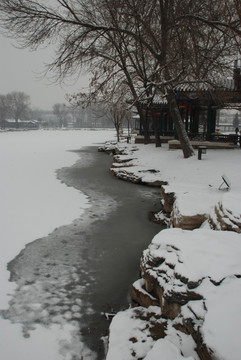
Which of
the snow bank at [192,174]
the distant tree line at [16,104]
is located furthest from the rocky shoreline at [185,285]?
the distant tree line at [16,104]

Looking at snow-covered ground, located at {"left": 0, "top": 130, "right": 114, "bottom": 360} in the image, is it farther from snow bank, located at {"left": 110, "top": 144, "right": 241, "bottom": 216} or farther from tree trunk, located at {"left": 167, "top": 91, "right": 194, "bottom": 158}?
tree trunk, located at {"left": 167, "top": 91, "right": 194, "bottom": 158}

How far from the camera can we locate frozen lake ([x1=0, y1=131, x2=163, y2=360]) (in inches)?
142

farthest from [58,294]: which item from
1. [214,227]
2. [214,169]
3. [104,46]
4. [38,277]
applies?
[104,46]

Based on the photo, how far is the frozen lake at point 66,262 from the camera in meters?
3.60

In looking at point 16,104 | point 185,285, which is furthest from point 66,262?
point 16,104

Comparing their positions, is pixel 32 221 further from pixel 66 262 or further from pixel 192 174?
pixel 192 174

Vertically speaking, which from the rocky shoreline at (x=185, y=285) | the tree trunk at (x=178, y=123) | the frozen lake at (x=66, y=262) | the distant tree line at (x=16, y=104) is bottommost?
the frozen lake at (x=66, y=262)

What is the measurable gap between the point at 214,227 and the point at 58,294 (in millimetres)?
3207

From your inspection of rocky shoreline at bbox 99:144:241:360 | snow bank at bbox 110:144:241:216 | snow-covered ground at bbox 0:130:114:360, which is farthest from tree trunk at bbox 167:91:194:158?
rocky shoreline at bbox 99:144:241:360

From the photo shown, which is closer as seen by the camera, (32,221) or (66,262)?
(66,262)

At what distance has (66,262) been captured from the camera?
18.2ft

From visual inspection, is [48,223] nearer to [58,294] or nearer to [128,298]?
[58,294]

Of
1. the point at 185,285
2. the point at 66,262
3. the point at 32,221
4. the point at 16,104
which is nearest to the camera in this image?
the point at 185,285

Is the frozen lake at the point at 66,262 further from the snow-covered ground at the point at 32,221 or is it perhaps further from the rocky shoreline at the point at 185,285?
the rocky shoreline at the point at 185,285
